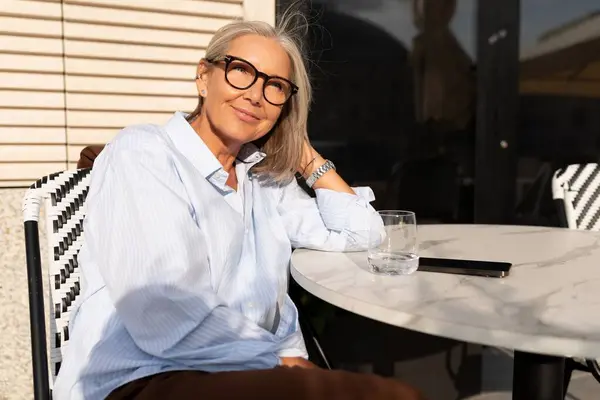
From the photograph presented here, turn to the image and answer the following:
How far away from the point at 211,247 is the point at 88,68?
1299 millimetres

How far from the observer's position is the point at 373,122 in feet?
9.93

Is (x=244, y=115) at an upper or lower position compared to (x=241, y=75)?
lower

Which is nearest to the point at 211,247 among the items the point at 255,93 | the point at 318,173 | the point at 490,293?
the point at 255,93

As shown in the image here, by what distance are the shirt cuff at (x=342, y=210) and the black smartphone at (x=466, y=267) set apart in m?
0.38

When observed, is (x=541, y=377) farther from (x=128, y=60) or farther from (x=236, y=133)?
(x=128, y=60)

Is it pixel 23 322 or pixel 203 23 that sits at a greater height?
pixel 203 23

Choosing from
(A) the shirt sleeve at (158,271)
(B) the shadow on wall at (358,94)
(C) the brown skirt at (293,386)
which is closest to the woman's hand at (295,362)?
(A) the shirt sleeve at (158,271)

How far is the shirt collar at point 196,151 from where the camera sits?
1.54 m

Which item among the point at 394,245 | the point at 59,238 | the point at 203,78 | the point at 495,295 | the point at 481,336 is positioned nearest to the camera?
the point at 481,336

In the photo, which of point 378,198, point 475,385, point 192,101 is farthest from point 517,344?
point 475,385

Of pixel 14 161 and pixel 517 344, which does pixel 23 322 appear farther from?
pixel 517 344

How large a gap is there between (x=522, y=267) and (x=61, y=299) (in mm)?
1263

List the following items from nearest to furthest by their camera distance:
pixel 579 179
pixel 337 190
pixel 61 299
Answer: pixel 61 299, pixel 337 190, pixel 579 179

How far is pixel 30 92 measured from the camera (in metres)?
2.24
